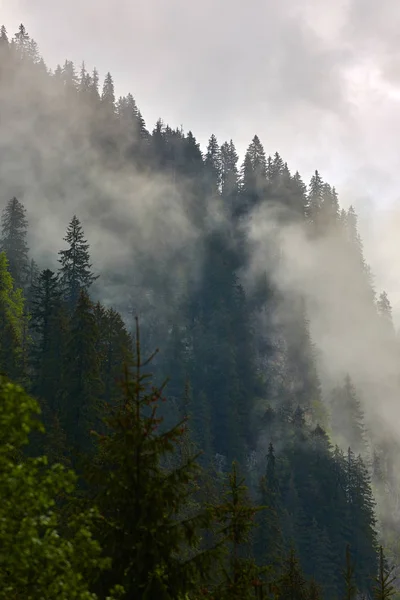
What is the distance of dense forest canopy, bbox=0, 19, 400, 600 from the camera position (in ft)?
39.0

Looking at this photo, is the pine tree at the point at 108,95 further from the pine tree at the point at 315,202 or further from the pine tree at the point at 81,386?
the pine tree at the point at 81,386

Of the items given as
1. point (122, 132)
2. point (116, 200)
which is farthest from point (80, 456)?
point (122, 132)

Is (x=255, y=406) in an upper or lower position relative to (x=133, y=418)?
upper

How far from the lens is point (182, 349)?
352 ft

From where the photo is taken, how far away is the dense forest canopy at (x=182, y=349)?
39.0 feet

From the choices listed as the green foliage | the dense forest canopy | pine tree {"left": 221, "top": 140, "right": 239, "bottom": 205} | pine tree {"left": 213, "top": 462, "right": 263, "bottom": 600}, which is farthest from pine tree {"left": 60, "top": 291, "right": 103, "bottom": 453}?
pine tree {"left": 221, "top": 140, "right": 239, "bottom": 205}

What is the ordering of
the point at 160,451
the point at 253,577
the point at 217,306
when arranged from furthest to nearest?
the point at 217,306 < the point at 253,577 < the point at 160,451

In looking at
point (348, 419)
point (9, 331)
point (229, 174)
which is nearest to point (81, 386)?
point (9, 331)

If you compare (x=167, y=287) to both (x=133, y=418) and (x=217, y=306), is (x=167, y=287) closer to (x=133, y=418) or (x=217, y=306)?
(x=217, y=306)

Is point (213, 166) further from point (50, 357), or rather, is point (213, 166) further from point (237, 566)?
point (237, 566)

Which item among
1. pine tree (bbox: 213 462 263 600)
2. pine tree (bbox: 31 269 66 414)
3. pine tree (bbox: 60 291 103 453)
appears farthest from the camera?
pine tree (bbox: 31 269 66 414)

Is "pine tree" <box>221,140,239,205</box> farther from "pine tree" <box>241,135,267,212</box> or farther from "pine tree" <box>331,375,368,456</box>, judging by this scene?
"pine tree" <box>331,375,368,456</box>

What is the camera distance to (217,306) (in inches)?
4523

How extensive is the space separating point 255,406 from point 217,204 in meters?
56.2
